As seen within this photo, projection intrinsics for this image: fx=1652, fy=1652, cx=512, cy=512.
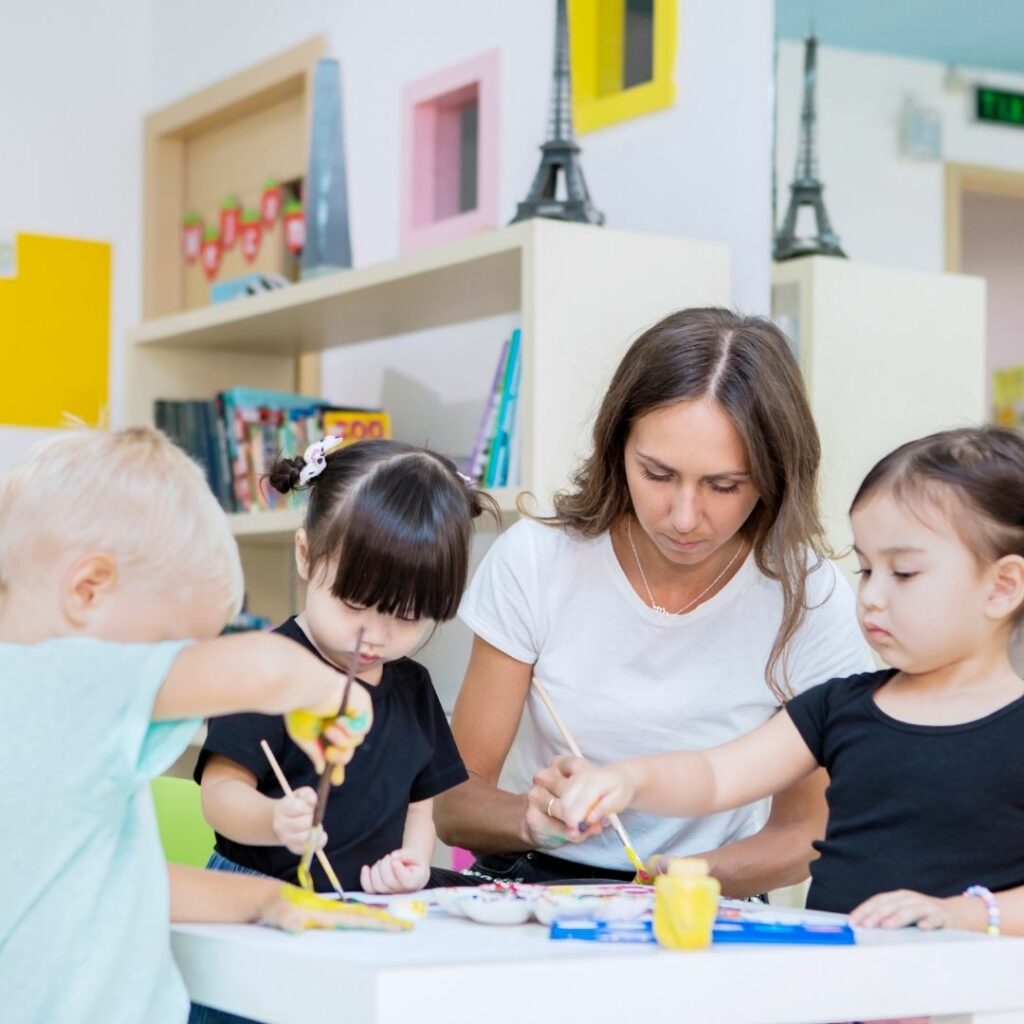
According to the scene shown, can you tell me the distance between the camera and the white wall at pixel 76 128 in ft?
12.9

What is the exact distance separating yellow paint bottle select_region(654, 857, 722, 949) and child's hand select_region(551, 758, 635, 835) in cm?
23

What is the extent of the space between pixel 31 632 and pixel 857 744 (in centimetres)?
68

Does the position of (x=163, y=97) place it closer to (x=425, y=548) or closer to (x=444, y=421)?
(x=444, y=421)

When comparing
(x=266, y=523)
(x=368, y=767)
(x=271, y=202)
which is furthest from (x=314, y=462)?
(x=271, y=202)

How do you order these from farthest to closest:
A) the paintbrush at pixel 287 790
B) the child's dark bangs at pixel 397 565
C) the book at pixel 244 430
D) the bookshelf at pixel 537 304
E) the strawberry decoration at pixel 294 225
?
the strawberry decoration at pixel 294 225 < the book at pixel 244 430 < the bookshelf at pixel 537 304 < the child's dark bangs at pixel 397 565 < the paintbrush at pixel 287 790

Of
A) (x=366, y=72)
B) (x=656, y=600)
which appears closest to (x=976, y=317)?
(x=656, y=600)

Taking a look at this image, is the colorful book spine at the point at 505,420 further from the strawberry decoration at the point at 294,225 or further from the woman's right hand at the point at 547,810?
the strawberry decoration at the point at 294,225

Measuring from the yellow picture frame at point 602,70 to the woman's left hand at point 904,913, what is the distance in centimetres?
176

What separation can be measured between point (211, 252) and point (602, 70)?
4.96 ft

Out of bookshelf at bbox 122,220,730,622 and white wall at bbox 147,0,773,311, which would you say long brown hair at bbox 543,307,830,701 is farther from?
white wall at bbox 147,0,773,311

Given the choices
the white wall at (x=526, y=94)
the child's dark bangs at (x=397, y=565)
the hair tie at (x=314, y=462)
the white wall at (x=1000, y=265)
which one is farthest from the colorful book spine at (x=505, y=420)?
the child's dark bangs at (x=397, y=565)

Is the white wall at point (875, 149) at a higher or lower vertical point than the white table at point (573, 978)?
higher

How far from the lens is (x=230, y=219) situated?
3973mm

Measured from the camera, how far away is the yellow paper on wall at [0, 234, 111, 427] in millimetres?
3916
